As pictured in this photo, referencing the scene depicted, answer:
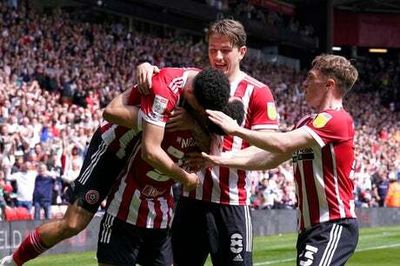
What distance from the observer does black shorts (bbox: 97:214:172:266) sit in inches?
250

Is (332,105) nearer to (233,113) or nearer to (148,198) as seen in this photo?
(233,113)

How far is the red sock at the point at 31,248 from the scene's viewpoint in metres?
6.77

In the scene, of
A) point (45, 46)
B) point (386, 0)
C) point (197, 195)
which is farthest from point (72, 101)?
point (386, 0)

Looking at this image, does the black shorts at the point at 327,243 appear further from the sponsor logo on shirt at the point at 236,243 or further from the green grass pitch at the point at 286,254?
the green grass pitch at the point at 286,254

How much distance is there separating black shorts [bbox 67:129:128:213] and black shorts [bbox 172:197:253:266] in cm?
68

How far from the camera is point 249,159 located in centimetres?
627

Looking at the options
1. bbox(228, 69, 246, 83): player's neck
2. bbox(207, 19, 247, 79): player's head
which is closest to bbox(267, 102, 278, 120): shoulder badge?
bbox(228, 69, 246, 83): player's neck

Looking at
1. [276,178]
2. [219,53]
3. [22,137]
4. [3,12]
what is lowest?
[276,178]

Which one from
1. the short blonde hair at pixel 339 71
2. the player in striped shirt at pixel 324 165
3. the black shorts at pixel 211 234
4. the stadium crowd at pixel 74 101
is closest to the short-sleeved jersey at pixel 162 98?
the player in striped shirt at pixel 324 165

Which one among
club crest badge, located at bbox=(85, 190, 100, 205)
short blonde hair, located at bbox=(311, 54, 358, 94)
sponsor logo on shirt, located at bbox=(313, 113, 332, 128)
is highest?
short blonde hair, located at bbox=(311, 54, 358, 94)

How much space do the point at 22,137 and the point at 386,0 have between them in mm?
31400

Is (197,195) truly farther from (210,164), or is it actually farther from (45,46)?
(45,46)

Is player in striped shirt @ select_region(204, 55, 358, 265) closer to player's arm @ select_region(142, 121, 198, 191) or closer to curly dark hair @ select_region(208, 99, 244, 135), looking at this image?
curly dark hair @ select_region(208, 99, 244, 135)

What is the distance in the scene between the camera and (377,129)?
40.3 m
